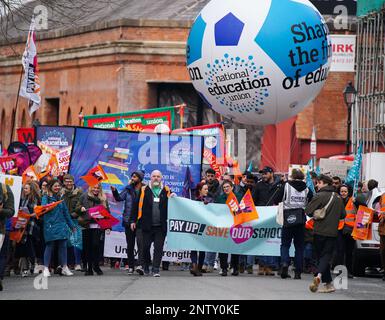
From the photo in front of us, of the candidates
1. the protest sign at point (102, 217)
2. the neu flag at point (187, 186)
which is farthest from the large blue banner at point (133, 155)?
the protest sign at point (102, 217)

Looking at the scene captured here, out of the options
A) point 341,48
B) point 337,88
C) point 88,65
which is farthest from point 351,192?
point 88,65

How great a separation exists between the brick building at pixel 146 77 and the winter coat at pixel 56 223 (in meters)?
27.6

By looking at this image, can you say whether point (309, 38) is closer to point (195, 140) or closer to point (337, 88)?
point (195, 140)

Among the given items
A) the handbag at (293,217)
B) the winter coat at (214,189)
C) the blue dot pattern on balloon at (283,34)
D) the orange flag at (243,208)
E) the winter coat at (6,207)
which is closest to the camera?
the blue dot pattern on balloon at (283,34)

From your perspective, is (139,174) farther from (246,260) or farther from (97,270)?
(246,260)

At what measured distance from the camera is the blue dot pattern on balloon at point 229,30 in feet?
67.2

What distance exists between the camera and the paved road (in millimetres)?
19536

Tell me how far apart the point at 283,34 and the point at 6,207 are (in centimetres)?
445

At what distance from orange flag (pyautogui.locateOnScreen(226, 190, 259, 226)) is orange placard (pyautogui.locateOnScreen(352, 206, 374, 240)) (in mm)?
1832

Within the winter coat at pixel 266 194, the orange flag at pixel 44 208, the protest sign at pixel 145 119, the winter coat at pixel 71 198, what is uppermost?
the protest sign at pixel 145 119

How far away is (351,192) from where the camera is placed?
26969mm

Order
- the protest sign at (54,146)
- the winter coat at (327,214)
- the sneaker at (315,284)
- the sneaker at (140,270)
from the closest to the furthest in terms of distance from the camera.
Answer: the sneaker at (315,284)
the winter coat at (327,214)
the sneaker at (140,270)
the protest sign at (54,146)

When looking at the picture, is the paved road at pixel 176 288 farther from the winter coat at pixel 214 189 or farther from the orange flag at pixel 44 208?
the winter coat at pixel 214 189

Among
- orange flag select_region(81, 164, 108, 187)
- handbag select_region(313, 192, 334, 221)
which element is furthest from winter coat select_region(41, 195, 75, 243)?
handbag select_region(313, 192, 334, 221)
